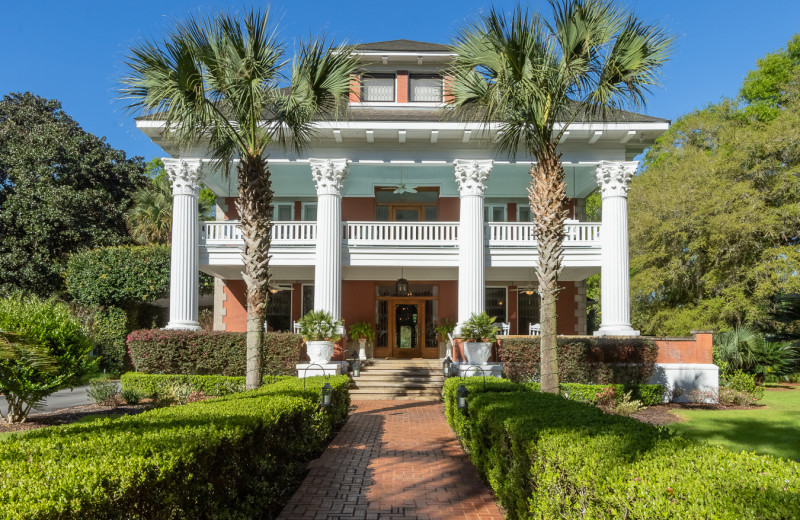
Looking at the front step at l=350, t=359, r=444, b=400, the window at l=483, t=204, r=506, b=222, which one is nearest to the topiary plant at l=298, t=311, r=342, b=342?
the front step at l=350, t=359, r=444, b=400

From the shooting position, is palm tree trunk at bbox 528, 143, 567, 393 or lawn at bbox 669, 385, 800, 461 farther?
palm tree trunk at bbox 528, 143, 567, 393

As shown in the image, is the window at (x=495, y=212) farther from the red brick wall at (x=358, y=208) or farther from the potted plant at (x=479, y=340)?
the potted plant at (x=479, y=340)

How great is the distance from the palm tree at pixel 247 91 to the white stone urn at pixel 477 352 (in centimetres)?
639

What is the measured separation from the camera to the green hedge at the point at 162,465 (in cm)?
285

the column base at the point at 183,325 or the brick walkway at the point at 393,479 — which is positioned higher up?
the column base at the point at 183,325

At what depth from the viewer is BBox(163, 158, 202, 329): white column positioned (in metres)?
16.6

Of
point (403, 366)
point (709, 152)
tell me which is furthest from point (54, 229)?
point (709, 152)

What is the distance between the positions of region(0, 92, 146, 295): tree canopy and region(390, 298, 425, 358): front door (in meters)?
15.0

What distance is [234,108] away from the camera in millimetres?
10109

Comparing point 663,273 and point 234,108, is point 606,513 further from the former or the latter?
point 663,273

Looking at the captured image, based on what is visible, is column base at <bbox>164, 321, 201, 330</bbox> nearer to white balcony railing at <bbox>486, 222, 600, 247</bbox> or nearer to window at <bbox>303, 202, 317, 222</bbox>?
window at <bbox>303, 202, 317, 222</bbox>

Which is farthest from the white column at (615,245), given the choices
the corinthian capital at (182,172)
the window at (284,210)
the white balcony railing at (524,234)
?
the corinthian capital at (182,172)

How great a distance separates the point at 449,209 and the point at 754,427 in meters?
11.8

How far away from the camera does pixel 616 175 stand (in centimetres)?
1717
